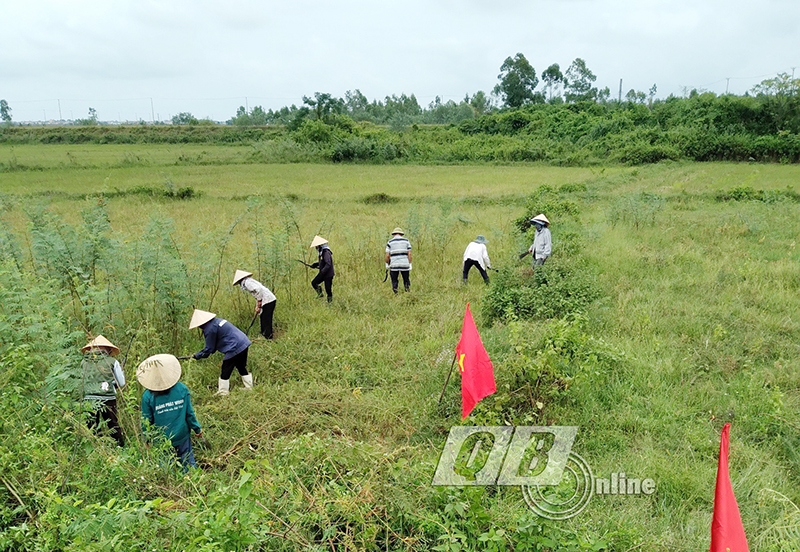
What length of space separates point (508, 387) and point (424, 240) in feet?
24.9

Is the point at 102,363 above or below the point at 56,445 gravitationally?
above

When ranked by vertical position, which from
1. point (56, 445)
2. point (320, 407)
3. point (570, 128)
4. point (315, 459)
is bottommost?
point (320, 407)

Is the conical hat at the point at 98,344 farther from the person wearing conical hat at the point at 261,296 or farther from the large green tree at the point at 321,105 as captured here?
the large green tree at the point at 321,105

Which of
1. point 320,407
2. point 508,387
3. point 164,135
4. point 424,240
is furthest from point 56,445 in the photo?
point 164,135

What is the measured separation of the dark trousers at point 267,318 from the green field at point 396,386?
291 millimetres

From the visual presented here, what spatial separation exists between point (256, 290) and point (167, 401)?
2.72 meters

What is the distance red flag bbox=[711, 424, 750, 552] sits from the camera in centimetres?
270

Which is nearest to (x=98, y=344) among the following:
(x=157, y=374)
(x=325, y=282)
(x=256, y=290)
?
(x=157, y=374)

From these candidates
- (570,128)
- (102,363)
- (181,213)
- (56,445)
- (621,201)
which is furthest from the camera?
(570,128)

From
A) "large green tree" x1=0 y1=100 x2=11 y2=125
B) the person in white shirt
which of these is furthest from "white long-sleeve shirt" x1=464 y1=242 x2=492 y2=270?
"large green tree" x1=0 y1=100 x2=11 y2=125

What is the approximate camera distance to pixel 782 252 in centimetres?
1080

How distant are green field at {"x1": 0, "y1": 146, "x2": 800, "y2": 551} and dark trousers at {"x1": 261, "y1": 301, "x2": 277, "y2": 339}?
291 mm

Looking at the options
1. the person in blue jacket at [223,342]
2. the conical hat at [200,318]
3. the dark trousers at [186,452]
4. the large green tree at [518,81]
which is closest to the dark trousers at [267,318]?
the person in blue jacket at [223,342]

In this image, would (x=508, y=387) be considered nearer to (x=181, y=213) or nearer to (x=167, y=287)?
(x=167, y=287)
